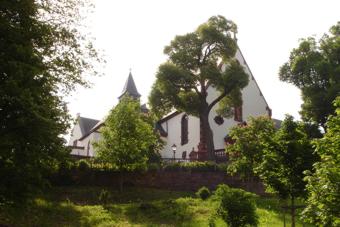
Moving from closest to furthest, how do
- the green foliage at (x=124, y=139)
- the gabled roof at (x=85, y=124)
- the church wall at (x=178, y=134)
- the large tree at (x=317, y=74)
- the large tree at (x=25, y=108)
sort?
the large tree at (x=25, y=108) → the green foliage at (x=124, y=139) → the large tree at (x=317, y=74) → the church wall at (x=178, y=134) → the gabled roof at (x=85, y=124)

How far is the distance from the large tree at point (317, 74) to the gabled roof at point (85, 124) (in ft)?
127

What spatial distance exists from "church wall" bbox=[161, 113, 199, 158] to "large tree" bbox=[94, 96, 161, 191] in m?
15.6

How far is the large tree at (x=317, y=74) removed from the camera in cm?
3416

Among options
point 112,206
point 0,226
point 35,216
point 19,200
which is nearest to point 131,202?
point 112,206

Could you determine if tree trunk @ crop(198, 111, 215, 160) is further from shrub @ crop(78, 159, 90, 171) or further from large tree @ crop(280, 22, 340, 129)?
shrub @ crop(78, 159, 90, 171)

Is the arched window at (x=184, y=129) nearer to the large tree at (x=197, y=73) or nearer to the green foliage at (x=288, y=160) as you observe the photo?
the large tree at (x=197, y=73)

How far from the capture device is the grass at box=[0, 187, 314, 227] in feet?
63.5

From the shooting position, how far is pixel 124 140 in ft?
93.2

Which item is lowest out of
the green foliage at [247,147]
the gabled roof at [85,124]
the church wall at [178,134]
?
the green foliage at [247,147]

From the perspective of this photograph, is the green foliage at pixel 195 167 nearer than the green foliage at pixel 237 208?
No

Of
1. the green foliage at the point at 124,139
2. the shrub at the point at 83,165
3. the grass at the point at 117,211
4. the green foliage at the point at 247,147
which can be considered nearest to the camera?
the grass at the point at 117,211

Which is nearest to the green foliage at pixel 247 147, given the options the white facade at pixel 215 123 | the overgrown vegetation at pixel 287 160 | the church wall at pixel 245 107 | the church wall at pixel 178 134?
the overgrown vegetation at pixel 287 160

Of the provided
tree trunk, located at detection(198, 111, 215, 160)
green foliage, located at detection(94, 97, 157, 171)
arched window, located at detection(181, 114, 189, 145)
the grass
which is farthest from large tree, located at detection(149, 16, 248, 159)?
the grass

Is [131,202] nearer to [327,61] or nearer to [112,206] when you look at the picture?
[112,206]
